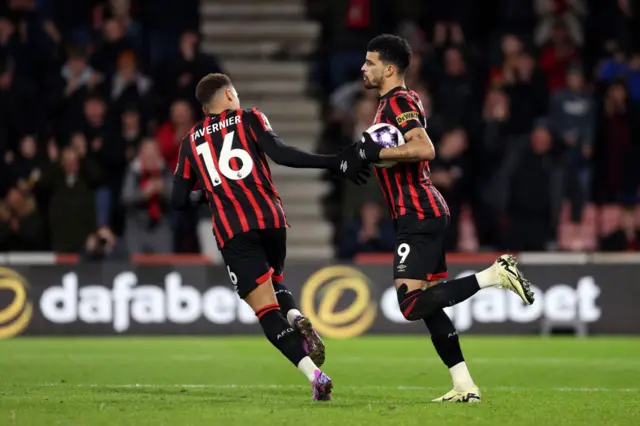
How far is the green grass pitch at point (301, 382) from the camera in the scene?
6996 mm

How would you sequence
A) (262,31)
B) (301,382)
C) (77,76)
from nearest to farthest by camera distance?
(301,382) < (77,76) < (262,31)

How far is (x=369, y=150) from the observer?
7.41 meters

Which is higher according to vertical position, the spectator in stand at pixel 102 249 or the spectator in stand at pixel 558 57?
the spectator in stand at pixel 558 57

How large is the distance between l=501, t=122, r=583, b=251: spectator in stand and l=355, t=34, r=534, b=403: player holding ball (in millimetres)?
7199

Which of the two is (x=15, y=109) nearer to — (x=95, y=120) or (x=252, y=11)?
(x=95, y=120)

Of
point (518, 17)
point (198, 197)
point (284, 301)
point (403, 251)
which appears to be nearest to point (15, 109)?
point (518, 17)

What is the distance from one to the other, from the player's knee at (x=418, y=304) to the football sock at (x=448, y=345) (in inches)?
3.6

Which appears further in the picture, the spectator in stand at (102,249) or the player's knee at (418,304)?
the spectator in stand at (102,249)

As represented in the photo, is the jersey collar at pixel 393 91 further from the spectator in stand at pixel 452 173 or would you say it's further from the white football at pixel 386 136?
the spectator in stand at pixel 452 173

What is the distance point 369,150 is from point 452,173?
26.4 feet

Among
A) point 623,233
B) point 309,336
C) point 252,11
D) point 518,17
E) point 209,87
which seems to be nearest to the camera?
point 309,336

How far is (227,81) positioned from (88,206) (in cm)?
716

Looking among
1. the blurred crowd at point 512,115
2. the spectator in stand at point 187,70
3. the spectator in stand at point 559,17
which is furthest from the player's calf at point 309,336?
the spectator in stand at point 559,17

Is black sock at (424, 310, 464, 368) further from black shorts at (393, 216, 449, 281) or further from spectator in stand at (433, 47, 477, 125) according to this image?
spectator in stand at (433, 47, 477, 125)
